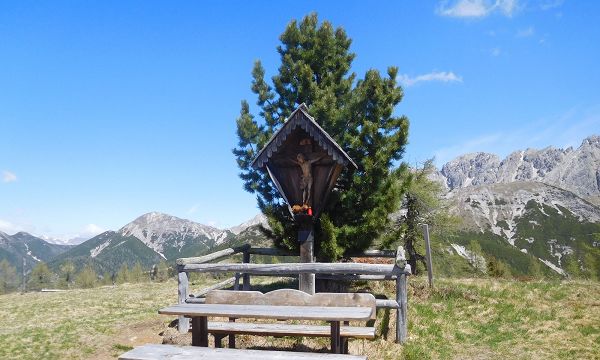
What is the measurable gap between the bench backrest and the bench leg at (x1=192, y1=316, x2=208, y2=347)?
1.81 ft

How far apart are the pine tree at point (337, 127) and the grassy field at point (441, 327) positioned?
2.72 metres

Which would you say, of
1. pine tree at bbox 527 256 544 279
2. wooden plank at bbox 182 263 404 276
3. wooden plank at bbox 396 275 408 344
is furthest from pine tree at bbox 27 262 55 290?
wooden plank at bbox 396 275 408 344

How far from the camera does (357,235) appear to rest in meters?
13.6

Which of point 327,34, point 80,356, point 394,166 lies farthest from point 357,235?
point 80,356

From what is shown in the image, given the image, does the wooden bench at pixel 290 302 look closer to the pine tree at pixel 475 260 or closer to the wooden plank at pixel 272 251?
the wooden plank at pixel 272 251

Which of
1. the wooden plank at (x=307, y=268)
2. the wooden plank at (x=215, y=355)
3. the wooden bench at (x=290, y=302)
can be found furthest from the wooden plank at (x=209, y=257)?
the wooden plank at (x=215, y=355)

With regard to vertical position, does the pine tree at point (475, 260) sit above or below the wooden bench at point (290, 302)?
below

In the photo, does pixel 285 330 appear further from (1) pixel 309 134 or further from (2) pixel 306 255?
(1) pixel 309 134

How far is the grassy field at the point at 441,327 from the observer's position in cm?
902

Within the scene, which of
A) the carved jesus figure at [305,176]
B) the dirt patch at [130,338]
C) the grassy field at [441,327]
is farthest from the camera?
the carved jesus figure at [305,176]

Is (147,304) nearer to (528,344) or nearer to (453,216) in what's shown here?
(528,344)

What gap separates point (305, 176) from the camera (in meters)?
11.8

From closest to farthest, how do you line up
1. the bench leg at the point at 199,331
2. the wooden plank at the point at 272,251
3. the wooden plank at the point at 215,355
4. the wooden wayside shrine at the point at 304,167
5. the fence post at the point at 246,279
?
the wooden plank at the point at 215,355 → the bench leg at the point at 199,331 → the wooden wayside shrine at the point at 304,167 → the fence post at the point at 246,279 → the wooden plank at the point at 272,251

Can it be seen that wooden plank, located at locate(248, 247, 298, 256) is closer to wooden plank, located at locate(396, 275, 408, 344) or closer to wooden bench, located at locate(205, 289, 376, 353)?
wooden plank, located at locate(396, 275, 408, 344)
